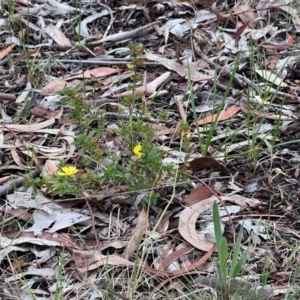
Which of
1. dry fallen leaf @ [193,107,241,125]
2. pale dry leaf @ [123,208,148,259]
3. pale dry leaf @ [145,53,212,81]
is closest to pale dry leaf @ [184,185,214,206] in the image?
pale dry leaf @ [123,208,148,259]

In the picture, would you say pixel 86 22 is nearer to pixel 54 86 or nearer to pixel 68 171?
pixel 54 86

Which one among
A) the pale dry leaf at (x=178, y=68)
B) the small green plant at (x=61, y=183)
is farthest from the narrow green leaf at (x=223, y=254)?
the pale dry leaf at (x=178, y=68)

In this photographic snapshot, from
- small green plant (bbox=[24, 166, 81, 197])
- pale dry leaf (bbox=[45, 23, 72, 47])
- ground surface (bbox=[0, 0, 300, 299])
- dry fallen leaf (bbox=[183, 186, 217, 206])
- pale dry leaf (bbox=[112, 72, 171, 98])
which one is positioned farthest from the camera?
pale dry leaf (bbox=[45, 23, 72, 47])

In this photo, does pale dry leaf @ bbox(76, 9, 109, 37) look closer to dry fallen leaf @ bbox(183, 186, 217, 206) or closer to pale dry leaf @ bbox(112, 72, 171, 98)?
pale dry leaf @ bbox(112, 72, 171, 98)

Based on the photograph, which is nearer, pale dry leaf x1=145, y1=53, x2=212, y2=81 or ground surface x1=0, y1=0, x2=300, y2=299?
ground surface x1=0, y1=0, x2=300, y2=299

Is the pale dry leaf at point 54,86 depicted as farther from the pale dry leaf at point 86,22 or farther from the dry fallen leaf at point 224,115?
the dry fallen leaf at point 224,115

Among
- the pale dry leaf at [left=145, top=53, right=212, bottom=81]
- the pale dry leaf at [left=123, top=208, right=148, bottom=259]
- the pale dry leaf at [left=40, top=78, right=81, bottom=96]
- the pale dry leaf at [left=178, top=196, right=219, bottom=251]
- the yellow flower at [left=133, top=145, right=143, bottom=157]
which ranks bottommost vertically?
the pale dry leaf at [left=40, top=78, right=81, bottom=96]

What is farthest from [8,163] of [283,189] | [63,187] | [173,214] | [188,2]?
[188,2]
